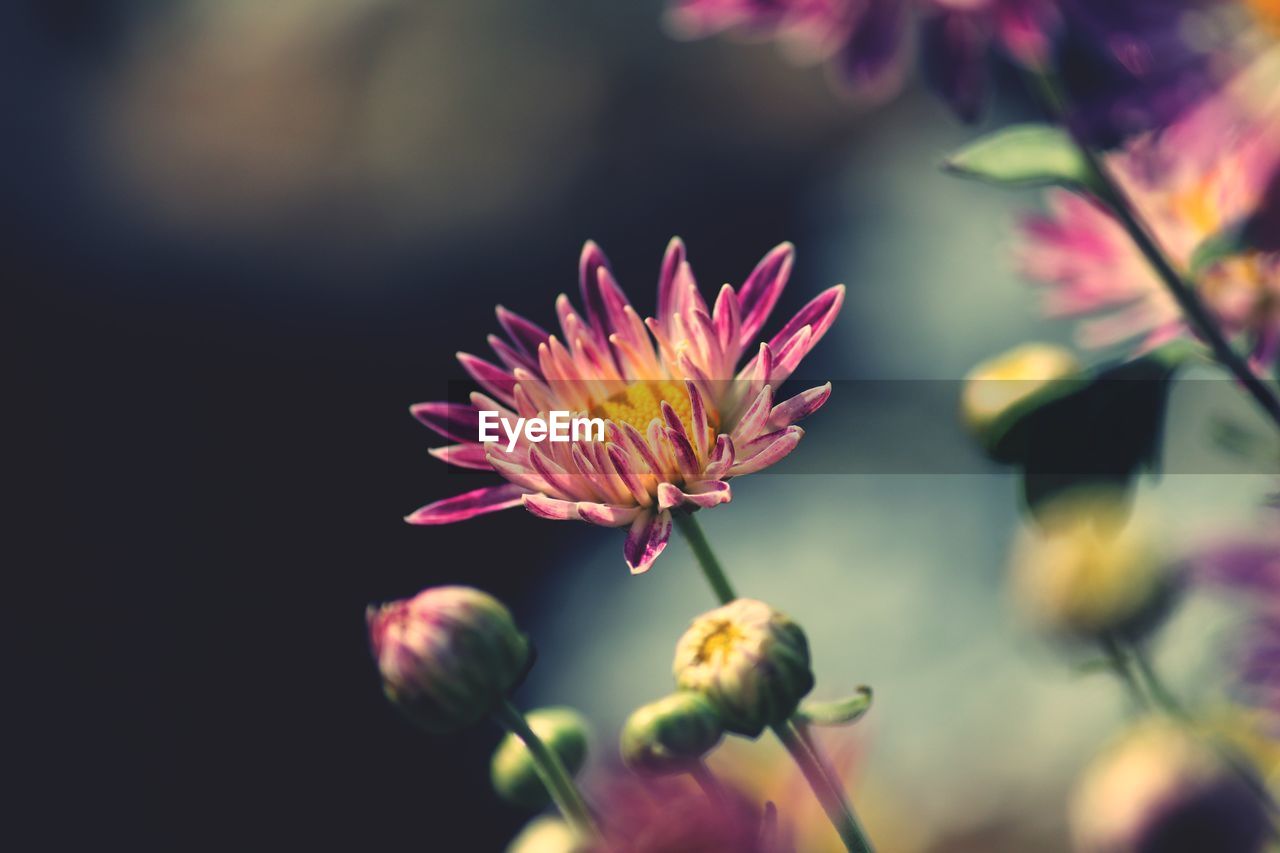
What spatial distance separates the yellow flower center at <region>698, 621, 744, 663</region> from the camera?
441 millimetres

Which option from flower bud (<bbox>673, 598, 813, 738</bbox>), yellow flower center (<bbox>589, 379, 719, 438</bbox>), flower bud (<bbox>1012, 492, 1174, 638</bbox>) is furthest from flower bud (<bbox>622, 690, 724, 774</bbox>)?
flower bud (<bbox>1012, 492, 1174, 638</bbox>)

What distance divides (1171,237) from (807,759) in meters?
0.38

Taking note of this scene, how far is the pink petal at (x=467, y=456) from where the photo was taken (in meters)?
0.44

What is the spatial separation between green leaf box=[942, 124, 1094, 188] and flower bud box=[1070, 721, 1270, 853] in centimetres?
21

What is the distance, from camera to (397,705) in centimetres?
49

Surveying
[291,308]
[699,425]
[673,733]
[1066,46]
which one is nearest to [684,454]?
[699,425]

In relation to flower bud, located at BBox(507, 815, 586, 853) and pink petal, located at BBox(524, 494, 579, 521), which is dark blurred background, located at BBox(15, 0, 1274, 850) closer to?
flower bud, located at BBox(507, 815, 586, 853)

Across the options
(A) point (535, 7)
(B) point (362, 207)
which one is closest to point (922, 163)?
(A) point (535, 7)

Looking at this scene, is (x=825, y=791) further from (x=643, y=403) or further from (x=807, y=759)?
(x=643, y=403)

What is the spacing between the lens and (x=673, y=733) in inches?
17.7

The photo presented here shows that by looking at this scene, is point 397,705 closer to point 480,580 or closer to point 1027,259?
point 1027,259

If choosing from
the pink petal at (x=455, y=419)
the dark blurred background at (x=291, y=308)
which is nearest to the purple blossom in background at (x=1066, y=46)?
the pink petal at (x=455, y=419)

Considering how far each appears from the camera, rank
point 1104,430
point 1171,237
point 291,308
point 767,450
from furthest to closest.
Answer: point 291,308 → point 1171,237 → point 1104,430 → point 767,450

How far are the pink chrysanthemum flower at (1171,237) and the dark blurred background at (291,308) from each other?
1223 mm
